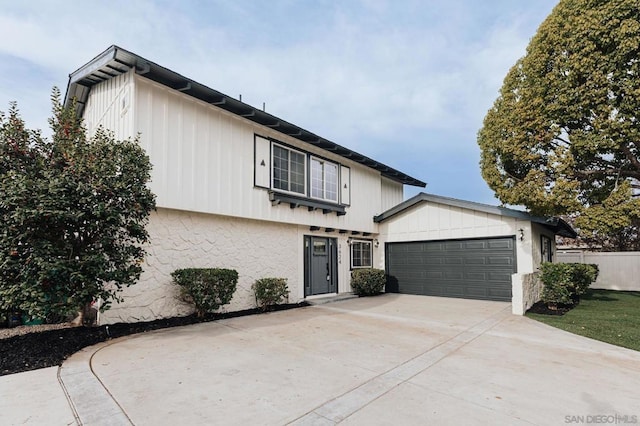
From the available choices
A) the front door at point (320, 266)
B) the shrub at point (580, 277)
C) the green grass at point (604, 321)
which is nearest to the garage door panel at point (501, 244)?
the shrub at point (580, 277)

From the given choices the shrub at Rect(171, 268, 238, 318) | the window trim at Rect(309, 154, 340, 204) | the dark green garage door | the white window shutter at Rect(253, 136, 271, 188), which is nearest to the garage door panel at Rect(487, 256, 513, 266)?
the dark green garage door

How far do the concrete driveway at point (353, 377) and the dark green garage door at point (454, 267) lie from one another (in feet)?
13.8

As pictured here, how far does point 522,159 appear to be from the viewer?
30.8 feet

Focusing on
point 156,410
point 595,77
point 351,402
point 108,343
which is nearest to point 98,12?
point 108,343

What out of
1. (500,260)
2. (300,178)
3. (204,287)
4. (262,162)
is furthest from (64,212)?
(500,260)

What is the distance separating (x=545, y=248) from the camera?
13.4 m

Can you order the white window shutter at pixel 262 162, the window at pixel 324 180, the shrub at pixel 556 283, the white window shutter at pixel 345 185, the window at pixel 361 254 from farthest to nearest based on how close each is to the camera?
the window at pixel 361 254 → the white window shutter at pixel 345 185 → the window at pixel 324 180 → the white window shutter at pixel 262 162 → the shrub at pixel 556 283

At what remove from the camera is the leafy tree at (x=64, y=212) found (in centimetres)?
469

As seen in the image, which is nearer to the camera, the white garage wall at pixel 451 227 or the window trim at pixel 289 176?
the window trim at pixel 289 176

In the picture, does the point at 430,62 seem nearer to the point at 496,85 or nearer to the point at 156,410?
the point at 496,85

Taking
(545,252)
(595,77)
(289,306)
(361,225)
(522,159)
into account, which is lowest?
(289,306)

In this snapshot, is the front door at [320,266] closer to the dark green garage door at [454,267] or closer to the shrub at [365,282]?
the shrub at [365,282]

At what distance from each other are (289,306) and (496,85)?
9.50 m

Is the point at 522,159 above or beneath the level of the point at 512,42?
beneath
